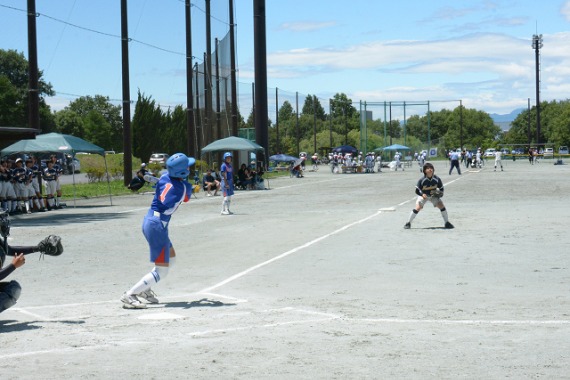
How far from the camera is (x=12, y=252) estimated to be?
31.0 feet

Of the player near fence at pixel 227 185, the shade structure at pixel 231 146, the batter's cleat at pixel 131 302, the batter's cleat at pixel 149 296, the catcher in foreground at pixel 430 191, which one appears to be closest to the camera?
the batter's cleat at pixel 131 302

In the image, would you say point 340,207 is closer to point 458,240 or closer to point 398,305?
point 458,240

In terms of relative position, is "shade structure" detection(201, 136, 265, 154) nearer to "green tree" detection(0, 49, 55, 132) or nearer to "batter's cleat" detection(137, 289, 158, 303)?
"batter's cleat" detection(137, 289, 158, 303)

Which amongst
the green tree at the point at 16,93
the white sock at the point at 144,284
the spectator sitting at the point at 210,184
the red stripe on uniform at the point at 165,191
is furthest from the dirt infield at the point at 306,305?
the green tree at the point at 16,93

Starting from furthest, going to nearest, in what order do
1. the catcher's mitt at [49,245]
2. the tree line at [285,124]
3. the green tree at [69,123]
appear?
the green tree at [69,123]
the tree line at [285,124]
the catcher's mitt at [49,245]

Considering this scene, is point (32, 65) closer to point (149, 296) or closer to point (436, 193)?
point (436, 193)

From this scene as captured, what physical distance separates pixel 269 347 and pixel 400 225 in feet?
46.2

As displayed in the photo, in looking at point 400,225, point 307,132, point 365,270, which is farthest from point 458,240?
point 307,132

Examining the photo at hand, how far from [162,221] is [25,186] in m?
21.0

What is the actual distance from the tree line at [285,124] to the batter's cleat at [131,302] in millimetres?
52496

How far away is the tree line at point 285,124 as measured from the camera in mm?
77250

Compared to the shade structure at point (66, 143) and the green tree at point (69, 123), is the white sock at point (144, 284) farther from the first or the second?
the green tree at point (69, 123)

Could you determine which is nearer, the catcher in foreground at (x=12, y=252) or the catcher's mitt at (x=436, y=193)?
the catcher in foreground at (x=12, y=252)

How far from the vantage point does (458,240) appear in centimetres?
1834
